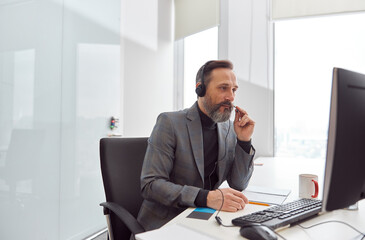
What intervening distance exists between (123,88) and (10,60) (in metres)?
1.25

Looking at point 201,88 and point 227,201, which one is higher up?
point 201,88

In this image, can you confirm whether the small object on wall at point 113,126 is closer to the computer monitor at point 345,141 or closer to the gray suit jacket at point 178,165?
the gray suit jacket at point 178,165

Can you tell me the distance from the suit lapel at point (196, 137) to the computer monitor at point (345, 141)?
68cm

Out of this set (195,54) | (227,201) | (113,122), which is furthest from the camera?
(195,54)

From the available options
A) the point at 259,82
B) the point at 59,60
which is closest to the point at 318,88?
the point at 259,82

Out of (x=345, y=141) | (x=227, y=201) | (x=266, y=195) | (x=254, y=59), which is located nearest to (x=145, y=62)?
(x=254, y=59)

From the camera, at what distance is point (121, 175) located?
141cm

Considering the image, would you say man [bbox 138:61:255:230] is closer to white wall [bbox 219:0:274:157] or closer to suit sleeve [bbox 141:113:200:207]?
suit sleeve [bbox 141:113:200:207]

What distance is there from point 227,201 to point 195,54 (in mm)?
2934

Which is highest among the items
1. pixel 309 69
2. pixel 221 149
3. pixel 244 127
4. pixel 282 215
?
pixel 309 69

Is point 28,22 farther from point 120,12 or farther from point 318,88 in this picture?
point 318,88

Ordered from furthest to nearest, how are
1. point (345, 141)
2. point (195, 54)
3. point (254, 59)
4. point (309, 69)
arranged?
point (195, 54) < point (254, 59) < point (309, 69) < point (345, 141)

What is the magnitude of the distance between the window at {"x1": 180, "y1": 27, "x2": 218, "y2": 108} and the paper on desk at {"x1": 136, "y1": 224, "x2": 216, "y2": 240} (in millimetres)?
2773

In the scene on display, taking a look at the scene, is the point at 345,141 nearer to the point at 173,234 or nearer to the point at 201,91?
the point at 173,234
